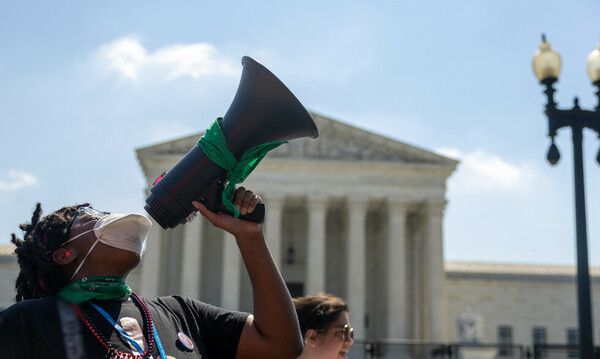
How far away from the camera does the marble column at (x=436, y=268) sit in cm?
5041

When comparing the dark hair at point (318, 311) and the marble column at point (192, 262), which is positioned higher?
the marble column at point (192, 262)

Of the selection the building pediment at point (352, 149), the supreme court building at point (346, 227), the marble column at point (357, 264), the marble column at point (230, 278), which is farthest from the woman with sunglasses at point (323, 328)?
the building pediment at point (352, 149)

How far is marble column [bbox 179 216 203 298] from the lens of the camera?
1983 inches

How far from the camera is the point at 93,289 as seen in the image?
10.8ft

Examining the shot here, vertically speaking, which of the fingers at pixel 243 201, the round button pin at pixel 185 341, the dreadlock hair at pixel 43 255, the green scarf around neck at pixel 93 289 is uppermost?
the fingers at pixel 243 201

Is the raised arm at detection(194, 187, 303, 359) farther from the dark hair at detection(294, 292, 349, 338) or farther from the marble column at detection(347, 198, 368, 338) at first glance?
the marble column at detection(347, 198, 368, 338)

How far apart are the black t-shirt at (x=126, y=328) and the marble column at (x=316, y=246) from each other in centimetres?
4718

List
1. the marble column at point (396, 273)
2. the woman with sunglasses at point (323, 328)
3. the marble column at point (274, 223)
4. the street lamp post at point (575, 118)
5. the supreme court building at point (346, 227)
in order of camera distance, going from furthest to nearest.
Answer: the marble column at point (274, 223) → the supreme court building at point (346, 227) → the marble column at point (396, 273) → the street lamp post at point (575, 118) → the woman with sunglasses at point (323, 328)

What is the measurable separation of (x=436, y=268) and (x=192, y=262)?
16917mm

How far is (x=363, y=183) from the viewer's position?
52.6 m

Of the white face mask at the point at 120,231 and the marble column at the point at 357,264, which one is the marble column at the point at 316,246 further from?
the white face mask at the point at 120,231

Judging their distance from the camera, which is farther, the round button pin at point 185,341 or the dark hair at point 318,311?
the dark hair at point 318,311

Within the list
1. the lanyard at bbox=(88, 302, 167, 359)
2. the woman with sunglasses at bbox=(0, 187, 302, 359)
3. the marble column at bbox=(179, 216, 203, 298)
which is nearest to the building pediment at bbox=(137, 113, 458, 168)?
the marble column at bbox=(179, 216, 203, 298)

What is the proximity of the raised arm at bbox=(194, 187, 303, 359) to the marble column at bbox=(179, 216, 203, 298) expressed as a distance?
47261 mm
